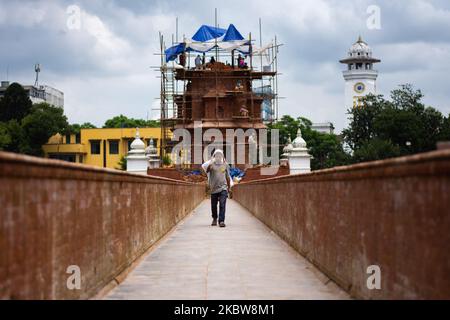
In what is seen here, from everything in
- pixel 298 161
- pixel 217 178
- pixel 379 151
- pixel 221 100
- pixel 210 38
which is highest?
pixel 210 38

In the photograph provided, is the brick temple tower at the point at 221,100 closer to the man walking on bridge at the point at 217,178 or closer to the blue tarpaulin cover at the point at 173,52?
the blue tarpaulin cover at the point at 173,52

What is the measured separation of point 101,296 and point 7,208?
3.26 meters

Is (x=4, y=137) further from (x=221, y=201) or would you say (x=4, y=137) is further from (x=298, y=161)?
(x=221, y=201)

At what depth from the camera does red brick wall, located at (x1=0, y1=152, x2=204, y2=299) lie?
241 inches

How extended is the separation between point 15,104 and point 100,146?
1598cm

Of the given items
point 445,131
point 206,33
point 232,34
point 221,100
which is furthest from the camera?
point 445,131

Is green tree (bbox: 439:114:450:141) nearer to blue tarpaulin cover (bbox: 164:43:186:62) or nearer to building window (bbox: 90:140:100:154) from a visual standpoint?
blue tarpaulin cover (bbox: 164:43:186:62)

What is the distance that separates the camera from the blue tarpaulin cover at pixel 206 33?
8719cm

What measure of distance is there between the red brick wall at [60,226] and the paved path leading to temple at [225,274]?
440mm

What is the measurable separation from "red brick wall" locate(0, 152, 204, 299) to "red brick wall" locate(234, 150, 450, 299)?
8.51ft

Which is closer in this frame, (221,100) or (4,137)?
(221,100)

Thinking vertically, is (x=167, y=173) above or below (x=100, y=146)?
below

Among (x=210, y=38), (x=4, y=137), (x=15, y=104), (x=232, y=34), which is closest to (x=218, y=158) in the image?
(x=210, y=38)

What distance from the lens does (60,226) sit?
7734 millimetres
